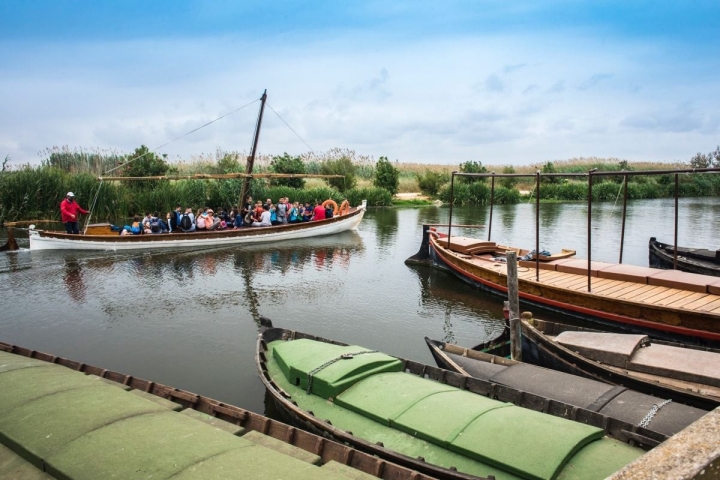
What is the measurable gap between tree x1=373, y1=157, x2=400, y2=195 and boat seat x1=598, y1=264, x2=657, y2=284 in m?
40.8

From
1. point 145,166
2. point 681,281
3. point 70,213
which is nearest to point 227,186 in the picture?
point 145,166

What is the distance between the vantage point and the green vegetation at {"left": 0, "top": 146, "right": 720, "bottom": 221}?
3591 centimetres

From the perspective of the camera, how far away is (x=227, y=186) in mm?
40656

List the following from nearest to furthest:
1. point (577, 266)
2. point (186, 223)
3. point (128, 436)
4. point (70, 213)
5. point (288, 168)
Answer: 1. point (128, 436)
2. point (577, 266)
3. point (70, 213)
4. point (186, 223)
5. point (288, 168)

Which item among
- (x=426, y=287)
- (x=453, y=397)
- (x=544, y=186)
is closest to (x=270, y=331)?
(x=453, y=397)

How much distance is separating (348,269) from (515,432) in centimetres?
1695

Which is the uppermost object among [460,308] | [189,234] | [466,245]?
[189,234]

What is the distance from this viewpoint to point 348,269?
75.7 ft

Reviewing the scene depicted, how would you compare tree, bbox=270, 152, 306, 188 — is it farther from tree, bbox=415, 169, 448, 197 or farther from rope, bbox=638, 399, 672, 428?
rope, bbox=638, 399, 672, 428

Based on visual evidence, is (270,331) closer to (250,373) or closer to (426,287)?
(250,373)

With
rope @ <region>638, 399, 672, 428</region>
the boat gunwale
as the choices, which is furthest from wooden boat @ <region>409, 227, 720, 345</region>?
the boat gunwale

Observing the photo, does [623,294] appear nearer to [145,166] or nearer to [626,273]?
[626,273]

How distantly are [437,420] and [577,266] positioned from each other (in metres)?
12.3

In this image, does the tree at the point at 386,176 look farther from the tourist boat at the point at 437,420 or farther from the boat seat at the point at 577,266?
the tourist boat at the point at 437,420
